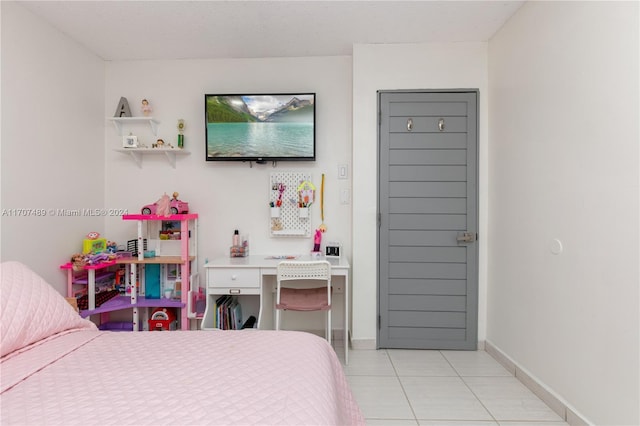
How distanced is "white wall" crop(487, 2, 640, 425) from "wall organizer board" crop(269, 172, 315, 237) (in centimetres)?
161

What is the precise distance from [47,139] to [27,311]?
5.41 ft

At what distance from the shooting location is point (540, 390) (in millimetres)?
1991

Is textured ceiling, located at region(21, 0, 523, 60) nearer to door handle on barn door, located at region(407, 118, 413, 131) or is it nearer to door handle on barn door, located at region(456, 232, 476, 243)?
door handle on barn door, located at region(407, 118, 413, 131)

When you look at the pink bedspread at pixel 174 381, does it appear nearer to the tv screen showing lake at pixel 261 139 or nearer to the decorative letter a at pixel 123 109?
the tv screen showing lake at pixel 261 139

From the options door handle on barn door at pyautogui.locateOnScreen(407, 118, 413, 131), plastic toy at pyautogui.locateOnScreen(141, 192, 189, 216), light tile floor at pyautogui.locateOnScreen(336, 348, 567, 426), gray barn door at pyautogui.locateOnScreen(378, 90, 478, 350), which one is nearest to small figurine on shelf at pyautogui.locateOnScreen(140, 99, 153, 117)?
plastic toy at pyautogui.locateOnScreen(141, 192, 189, 216)

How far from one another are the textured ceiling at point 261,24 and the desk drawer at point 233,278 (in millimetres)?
1921

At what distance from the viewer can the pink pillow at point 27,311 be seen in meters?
1.25

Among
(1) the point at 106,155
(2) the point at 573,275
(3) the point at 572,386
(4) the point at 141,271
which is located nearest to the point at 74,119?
(1) the point at 106,155

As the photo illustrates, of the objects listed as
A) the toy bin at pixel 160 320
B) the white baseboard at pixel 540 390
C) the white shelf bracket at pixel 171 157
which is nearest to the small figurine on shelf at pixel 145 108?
the white shelf bracket at pixel 171 157

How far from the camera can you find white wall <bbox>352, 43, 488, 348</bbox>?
2.70m

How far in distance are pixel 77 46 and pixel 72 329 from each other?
2.47 m

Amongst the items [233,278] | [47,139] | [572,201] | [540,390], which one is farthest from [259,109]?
[540,390]

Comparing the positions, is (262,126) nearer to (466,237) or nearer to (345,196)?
(345,196)

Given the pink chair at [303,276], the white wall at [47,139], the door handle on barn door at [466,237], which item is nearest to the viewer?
the white wall at [47,139]
